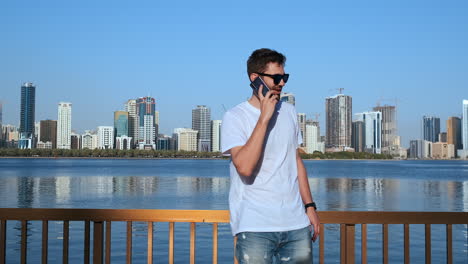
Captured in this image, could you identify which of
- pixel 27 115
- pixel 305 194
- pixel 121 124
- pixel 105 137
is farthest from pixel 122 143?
pixel 305 194

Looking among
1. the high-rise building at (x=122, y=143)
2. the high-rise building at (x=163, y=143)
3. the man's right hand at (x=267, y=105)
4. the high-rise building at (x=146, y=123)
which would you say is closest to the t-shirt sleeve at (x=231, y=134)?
the man's right hand at (x=267, y=105)

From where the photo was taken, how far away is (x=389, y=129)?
158 metres

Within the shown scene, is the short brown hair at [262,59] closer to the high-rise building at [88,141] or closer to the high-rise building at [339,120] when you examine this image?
the high-rise building at [339,120]

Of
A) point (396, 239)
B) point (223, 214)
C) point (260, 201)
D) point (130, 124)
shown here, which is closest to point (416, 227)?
point (396, 239)

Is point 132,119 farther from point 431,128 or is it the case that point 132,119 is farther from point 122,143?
point 431,128

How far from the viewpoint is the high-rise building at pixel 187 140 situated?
15400 cm

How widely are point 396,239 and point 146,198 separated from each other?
12.3 m

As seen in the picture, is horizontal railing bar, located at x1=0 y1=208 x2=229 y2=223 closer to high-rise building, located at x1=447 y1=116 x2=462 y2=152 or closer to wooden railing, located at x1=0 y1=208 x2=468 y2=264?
wooden railing, located at x1=0 y1=208 x2=468 y2=264

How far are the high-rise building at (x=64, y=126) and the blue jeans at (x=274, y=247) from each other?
521 ft

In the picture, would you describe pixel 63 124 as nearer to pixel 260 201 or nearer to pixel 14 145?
pixel 14 145

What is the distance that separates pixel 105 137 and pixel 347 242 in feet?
519

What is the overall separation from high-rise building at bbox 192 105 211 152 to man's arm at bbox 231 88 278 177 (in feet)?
492

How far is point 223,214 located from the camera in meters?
2.88

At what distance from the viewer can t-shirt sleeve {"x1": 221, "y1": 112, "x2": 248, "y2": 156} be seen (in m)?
1.96
